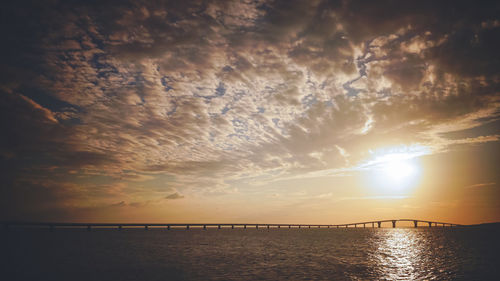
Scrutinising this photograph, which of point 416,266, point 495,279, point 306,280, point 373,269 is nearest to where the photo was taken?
point 306,280

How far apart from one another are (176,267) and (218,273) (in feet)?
20.8

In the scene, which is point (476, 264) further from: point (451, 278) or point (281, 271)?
point (281, 271)

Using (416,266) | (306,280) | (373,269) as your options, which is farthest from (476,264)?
(306,280)

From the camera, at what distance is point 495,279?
2169cm

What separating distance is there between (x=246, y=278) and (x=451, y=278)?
19289 millimetres

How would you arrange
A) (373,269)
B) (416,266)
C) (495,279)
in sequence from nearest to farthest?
(495,279) < (373,269) < (416,266)

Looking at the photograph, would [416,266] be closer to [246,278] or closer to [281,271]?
[281,271]

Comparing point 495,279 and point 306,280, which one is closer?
point 306,280

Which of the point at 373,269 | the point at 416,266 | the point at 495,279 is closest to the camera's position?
the point at 495,279

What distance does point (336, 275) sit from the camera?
22.4m

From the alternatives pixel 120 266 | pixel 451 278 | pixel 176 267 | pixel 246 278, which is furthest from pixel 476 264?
pixel 120 266

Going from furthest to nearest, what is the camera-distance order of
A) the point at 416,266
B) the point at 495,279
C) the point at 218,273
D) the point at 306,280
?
the point at 416,266 → the point at 218,273 → the point at 495,279 → the point at 306,280

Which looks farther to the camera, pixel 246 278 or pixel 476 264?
pixel 476 264

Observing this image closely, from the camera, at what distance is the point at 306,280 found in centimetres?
2023
